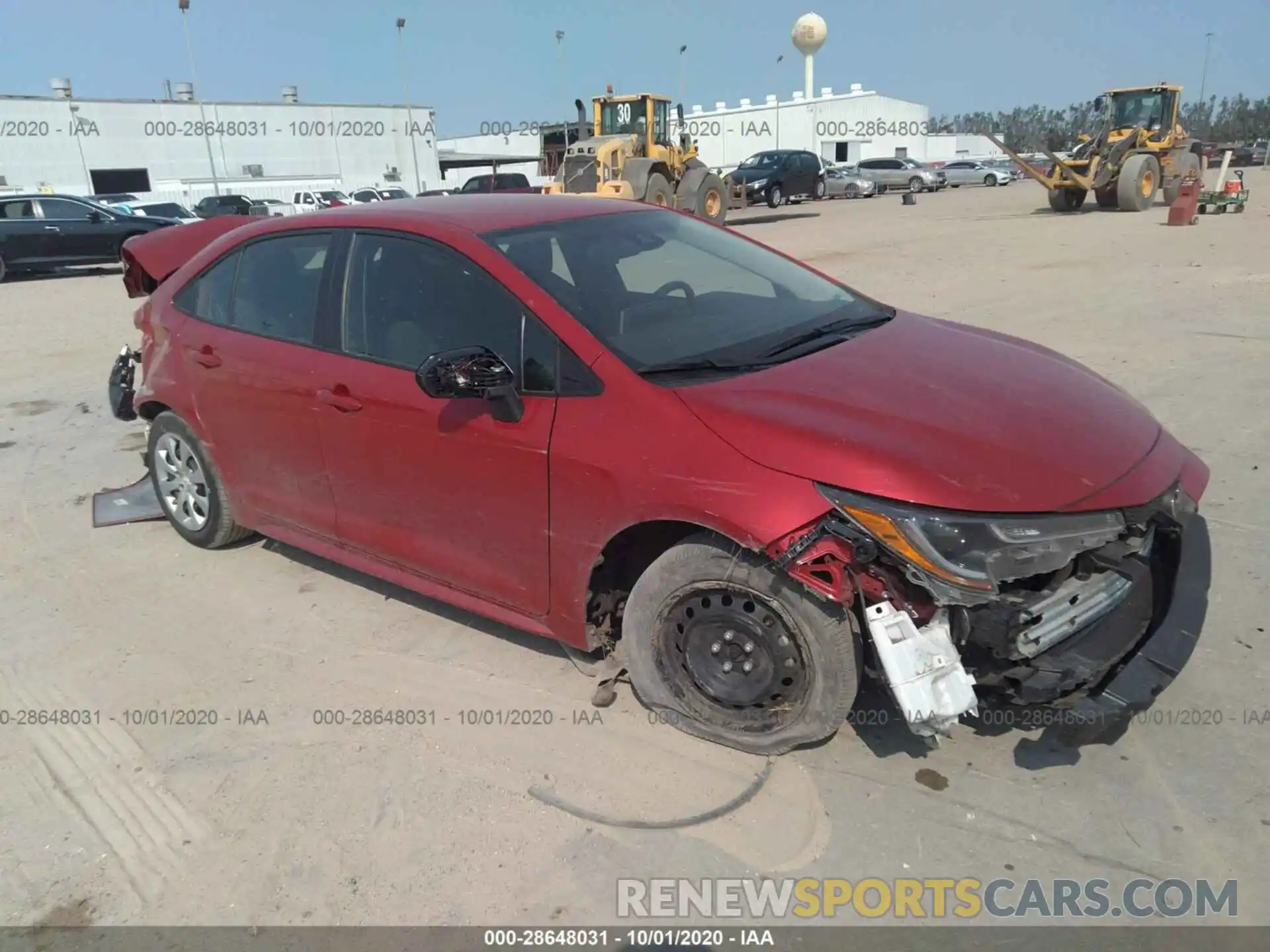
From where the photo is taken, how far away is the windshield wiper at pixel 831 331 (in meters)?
3.17

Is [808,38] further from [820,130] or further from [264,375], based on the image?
[264,375]

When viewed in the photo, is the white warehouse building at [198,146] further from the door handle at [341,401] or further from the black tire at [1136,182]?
the door handle at [341,401]

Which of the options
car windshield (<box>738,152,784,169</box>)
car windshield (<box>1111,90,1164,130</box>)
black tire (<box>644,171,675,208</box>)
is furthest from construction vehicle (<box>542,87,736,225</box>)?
car windshield (<box>1111,90,1164,130</box>)

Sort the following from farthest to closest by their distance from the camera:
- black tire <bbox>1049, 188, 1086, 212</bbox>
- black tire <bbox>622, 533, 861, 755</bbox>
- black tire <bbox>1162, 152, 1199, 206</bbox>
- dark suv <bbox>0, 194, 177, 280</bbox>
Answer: black tire <bbox>1162, 152, 1199, 206</bbox> < black tire <bbox>1049, 188, 1086, 212</bbox> < dark suv <bbox>0, 194, 177, 280</bbox> < black tire <bbox>622, 533, 861, 755</bbox>

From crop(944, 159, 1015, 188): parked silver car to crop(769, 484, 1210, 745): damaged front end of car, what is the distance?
43.8 metres

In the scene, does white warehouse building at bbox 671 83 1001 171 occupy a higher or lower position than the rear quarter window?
higher

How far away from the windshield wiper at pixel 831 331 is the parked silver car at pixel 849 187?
35.1 m

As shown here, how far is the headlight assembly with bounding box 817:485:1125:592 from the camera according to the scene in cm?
238

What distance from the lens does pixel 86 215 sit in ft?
59.7

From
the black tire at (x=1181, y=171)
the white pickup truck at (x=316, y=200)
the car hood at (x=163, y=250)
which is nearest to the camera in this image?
the car hood at (x=163, y=250)

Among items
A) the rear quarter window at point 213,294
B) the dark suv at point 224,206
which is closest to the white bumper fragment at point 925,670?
the rear quarter window at point 213,294

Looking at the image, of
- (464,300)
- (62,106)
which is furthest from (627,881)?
(62,106)

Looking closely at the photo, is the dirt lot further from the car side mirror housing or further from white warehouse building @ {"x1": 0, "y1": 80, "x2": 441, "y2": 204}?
white warehouse building @ {"x1": 0, "y1": 80, "x2": 441, "y2": 204}

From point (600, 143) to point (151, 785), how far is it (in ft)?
65.8
